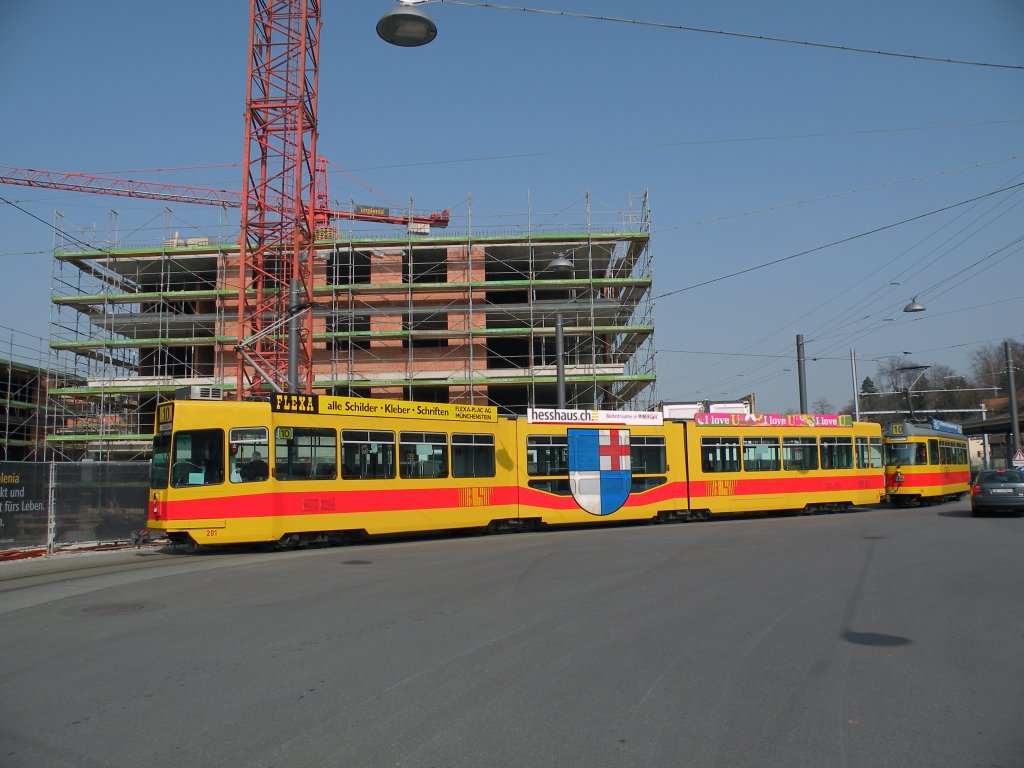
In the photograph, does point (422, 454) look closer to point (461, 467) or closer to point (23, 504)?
point (461, 467)

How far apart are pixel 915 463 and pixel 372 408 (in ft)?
71.1

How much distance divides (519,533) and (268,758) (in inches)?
669

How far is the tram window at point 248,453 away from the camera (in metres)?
16.3

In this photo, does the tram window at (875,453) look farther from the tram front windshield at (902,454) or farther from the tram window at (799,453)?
the tram window at (799,453)

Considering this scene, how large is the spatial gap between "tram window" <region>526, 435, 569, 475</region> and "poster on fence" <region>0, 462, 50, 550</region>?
11.5m

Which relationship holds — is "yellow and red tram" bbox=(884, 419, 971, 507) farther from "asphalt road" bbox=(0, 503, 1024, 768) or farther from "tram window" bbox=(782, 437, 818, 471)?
"asphalt road" bbox=(0, 503, 1024, 768)

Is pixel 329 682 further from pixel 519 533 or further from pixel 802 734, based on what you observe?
pixel 519 533

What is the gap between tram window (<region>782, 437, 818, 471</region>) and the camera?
26203mm

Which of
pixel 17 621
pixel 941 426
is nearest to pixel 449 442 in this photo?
pixel 17 621

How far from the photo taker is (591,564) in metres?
13.3

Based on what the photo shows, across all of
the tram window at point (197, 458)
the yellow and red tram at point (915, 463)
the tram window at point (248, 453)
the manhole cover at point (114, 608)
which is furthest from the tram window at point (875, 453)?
the manhole cover at point (114, 608)

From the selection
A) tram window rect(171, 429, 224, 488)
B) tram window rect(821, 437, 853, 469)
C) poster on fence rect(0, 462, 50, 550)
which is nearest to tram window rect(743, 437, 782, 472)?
tram window rect(821, 437, 853, 469)

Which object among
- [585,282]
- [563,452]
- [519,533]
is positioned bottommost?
[519,533]

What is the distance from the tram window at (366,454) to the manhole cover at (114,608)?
7948mm
